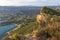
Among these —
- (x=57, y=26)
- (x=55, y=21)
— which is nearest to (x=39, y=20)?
(x=55, y=21)

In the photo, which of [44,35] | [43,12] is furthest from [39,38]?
[43,12]

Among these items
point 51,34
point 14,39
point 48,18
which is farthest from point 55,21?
point 14,39

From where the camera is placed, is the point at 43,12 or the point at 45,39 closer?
the point at 45,39

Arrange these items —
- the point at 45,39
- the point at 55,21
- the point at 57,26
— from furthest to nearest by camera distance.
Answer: the point at 55,21
the point at 57,26
the point at 45,39

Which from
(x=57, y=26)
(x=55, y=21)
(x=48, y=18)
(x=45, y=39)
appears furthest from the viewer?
(x=48, y=18)

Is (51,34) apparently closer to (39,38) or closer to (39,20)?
(39,38)

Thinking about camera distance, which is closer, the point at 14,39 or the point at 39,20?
the point at 14,39

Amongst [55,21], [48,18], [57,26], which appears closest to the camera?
[57,26]

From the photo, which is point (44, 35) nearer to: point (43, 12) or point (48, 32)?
point (48, 32)

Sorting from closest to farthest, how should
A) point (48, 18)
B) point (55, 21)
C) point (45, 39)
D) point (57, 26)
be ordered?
point (45, 39), point (57, 26), point (55, 21), point (48, 18)
